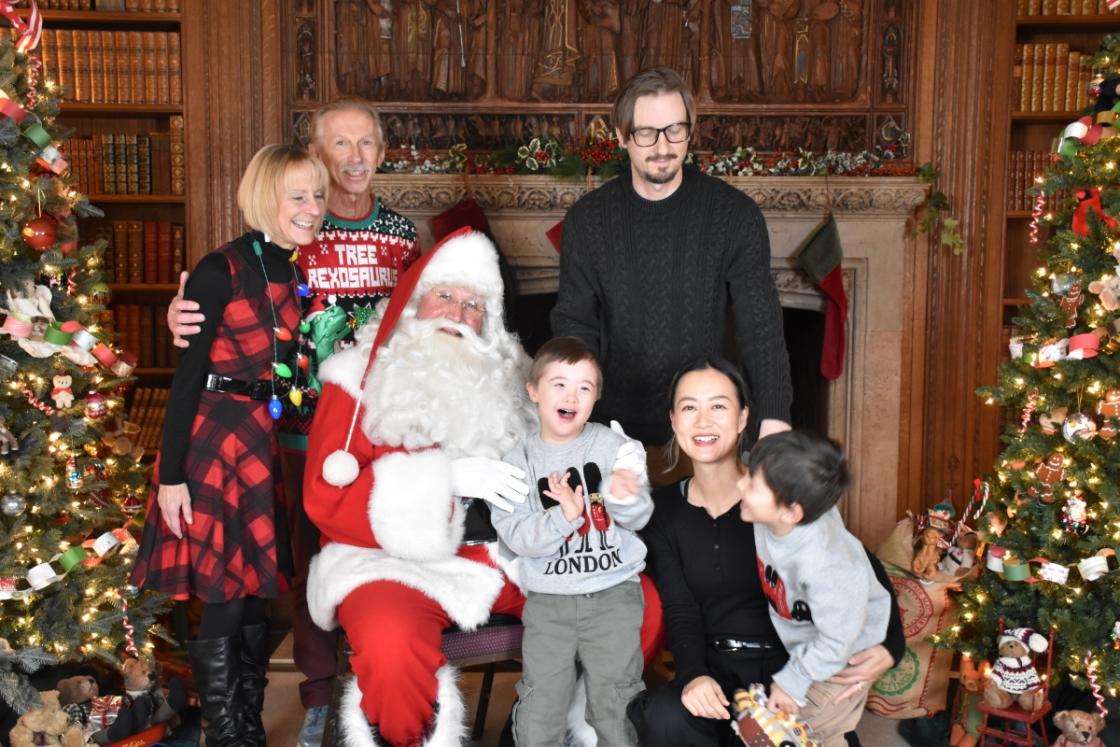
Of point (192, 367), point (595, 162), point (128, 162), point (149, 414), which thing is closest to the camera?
point (192, 367)

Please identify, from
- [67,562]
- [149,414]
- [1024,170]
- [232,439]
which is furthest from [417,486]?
[1024,170]

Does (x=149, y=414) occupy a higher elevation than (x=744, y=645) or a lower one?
higher

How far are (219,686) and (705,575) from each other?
53.0 inches

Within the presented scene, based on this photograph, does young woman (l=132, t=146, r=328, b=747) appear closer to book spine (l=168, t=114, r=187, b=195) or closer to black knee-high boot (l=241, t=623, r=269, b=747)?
black knee-high boot (l=241, t=623, r=269, b=747)

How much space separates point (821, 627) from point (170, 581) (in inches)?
67.0

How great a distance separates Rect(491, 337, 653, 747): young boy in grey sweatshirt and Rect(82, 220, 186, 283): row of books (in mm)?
2810

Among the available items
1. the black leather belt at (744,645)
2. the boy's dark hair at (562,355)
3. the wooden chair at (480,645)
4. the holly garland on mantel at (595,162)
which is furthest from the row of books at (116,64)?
the black leather belt at (744,645)

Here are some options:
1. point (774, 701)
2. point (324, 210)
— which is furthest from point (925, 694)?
point (324, 210)

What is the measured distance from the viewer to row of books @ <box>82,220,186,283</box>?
478cm

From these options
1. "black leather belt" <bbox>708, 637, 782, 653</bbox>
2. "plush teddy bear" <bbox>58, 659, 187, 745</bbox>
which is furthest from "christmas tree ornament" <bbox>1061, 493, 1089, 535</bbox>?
"plush teddy bear" <bbox>58, 659, 187, 745</bbox>

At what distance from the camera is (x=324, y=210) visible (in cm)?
291

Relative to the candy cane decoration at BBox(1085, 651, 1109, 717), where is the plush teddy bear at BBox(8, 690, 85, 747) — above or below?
below

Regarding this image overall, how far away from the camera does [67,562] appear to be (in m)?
3.12

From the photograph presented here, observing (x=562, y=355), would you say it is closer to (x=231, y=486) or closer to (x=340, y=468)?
(x=340, y=468)
